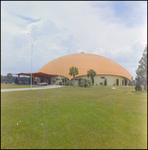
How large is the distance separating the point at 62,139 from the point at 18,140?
45.9 inches

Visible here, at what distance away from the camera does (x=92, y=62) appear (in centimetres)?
5125

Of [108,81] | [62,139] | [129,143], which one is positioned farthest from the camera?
[108,81]

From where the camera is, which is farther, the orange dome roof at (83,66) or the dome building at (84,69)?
the orange dome roof at (83,66)

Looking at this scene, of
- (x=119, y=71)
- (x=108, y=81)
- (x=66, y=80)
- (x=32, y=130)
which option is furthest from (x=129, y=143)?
(x=119, y=71)

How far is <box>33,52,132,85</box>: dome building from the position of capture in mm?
47375

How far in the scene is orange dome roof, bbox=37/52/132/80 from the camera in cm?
4794

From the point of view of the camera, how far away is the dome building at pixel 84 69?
1865 inches

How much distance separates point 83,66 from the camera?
161ft

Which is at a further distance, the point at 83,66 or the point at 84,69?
the point at 83,66

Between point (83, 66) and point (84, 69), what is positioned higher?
point (83, 66)

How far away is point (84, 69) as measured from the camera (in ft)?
158

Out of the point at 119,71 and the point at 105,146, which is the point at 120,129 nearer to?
the point at 105,146

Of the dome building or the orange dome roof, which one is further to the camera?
the orange dome roof

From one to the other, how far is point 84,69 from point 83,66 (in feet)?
5.54
